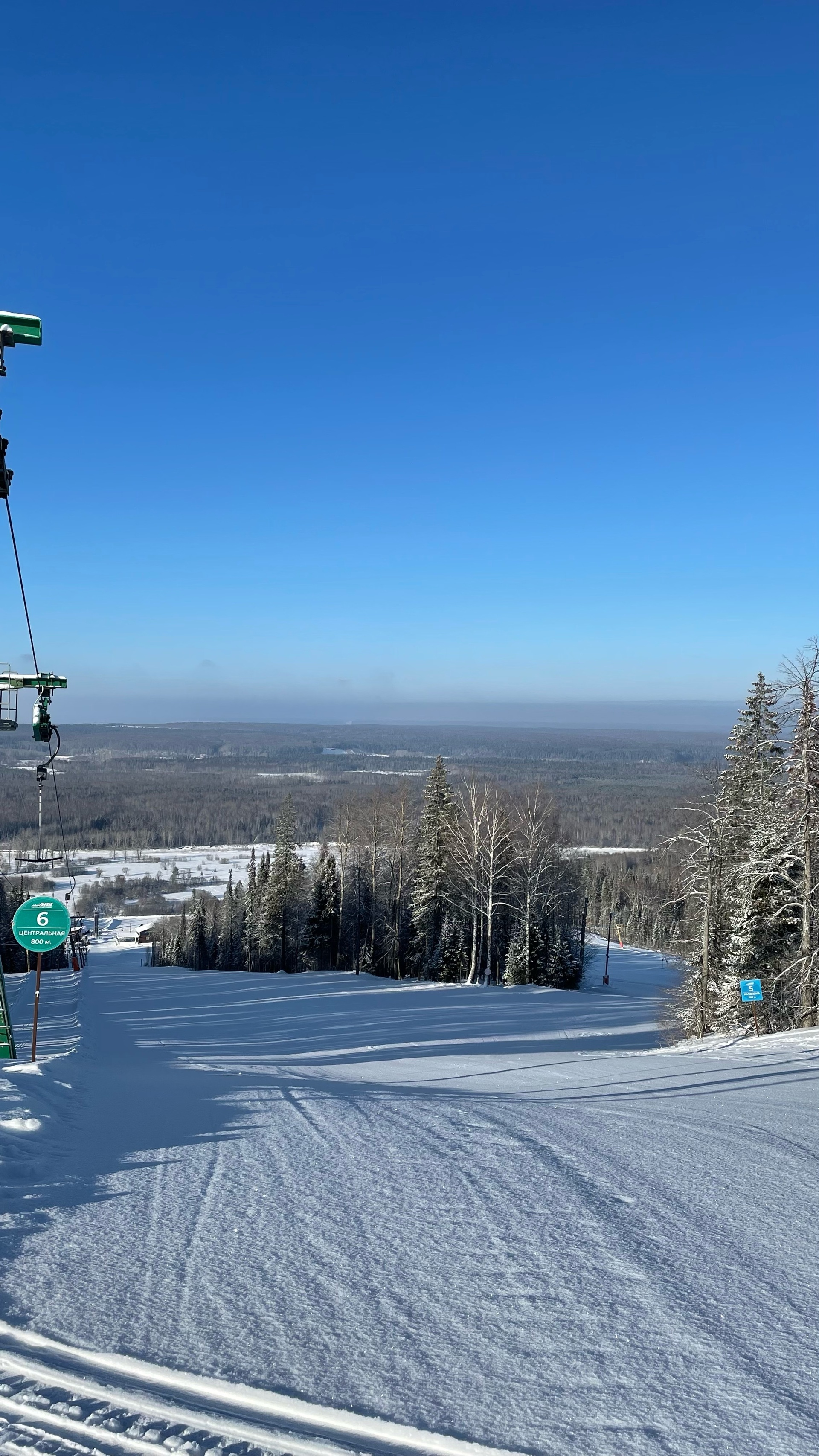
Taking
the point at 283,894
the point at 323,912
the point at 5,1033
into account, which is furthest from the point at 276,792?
the point at 5,1033

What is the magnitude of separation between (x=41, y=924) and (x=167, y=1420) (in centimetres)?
733

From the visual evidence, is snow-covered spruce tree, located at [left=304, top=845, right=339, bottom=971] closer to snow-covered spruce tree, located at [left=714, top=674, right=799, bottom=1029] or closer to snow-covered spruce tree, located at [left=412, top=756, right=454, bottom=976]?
snow-covered spruce tree, located at [left=412, top=756, right=454, bottom=976]

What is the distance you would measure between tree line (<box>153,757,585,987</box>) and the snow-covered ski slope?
868 inches

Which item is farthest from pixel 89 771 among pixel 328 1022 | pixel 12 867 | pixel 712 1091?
pixel 712 1091

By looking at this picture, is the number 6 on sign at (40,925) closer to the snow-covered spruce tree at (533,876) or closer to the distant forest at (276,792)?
the snow-covered spruce tree at (533,876)

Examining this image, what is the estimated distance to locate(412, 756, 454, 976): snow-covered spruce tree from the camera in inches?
1282

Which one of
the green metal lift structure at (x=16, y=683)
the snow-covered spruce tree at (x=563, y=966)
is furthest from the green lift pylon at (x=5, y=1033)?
the snow-covered spruce tree at (x=563, y=966)

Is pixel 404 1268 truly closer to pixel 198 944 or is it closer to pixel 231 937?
pixel 231 937

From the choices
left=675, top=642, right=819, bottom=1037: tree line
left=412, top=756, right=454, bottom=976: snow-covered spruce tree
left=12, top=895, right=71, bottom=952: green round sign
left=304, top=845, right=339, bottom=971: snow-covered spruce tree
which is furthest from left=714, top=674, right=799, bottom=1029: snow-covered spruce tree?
left=304, top=845, right=339, bottom=971: snow-covered spruce tree

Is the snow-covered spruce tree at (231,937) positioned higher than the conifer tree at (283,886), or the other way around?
the conifer tree at (283,886)

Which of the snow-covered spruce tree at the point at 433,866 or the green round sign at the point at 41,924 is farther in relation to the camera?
the snow-covered spruce tree at the point at 433,866

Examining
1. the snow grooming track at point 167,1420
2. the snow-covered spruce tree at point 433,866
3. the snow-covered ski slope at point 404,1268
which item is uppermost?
the snow grooming track at point 167,1420

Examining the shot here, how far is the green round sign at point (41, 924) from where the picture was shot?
912cm

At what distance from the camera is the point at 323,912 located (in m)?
39.1
